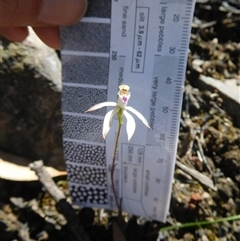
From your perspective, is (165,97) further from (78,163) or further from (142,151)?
(78,163)

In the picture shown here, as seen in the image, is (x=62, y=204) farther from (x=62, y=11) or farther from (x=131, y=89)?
(x=62, y=11)

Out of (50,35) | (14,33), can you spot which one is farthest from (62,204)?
(14,33)

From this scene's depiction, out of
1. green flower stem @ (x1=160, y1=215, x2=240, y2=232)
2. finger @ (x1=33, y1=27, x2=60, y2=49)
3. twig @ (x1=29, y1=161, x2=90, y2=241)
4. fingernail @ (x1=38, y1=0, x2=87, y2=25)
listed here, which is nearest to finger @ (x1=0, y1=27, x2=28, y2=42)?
finger @ (x1=33, y1=27, x2=60, y2=49)

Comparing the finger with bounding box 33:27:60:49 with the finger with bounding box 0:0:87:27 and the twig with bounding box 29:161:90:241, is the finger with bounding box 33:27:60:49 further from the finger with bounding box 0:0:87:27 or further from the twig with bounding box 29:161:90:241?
the twig with bounding box 29:161:90:241

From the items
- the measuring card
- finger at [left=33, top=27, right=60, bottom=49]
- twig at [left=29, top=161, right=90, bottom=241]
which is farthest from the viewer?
finger at [left=33, top=27, right=60, bottom=49]

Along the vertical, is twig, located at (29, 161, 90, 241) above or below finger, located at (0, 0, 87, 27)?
below

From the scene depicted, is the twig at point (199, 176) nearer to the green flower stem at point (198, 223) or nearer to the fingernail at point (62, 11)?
the green flower stem at point (198, 223)

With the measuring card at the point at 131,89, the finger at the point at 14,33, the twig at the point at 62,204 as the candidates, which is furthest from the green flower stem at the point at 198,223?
the finger at the point at 14,33

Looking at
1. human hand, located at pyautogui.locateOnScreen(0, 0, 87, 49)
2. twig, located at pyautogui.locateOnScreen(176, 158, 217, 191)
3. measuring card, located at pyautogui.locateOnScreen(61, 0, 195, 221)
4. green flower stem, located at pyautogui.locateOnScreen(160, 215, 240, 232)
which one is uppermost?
human hand, located at pyautogui.locateOnScreen(0, 0, 87, 49)
